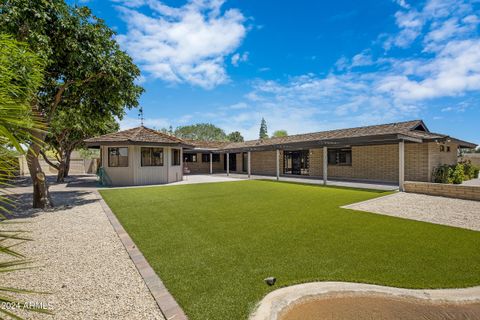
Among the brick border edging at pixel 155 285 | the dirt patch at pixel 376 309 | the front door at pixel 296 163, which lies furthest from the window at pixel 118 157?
the dirt patch at pixel 376 309

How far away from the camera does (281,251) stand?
4.43m

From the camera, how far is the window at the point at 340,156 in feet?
57.1

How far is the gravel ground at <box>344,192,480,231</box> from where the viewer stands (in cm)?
662

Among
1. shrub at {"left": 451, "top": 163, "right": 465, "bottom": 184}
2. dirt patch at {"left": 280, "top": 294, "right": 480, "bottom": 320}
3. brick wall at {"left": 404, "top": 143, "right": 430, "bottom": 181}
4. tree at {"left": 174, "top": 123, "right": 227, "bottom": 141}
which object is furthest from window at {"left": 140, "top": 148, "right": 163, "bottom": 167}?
tree at {"left": 174, "top": 123, "right": 227, "bottom": 141}

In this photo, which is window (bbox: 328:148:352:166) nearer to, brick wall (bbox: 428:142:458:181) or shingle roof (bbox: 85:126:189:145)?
brick wall (bbox: 428:142:458:181)

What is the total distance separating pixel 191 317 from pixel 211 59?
1495cm

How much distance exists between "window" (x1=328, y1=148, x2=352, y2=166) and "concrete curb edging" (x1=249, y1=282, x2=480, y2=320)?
15.1 metres

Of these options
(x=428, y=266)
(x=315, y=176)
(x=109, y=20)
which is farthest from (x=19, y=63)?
Answer: (x=315, y=176)

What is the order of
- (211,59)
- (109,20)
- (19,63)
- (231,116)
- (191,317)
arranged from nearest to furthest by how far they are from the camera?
(19,63), (191,317), (109,20), (211,59), (231,116)

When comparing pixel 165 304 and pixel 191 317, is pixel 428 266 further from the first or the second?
pixel 165 304

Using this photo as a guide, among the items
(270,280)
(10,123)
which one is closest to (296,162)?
(270,280)

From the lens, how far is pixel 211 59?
14992mm

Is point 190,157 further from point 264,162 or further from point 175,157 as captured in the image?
point 264,162

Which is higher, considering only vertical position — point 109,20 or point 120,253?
point 109,20
